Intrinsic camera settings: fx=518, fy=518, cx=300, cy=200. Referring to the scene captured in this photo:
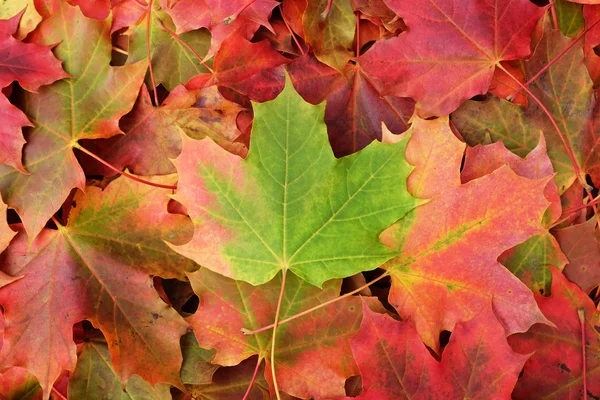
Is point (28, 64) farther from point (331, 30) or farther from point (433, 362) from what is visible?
point (433, 362)

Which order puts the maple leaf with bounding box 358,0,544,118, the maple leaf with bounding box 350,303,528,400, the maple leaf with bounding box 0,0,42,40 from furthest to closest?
the maple leaf with bounding box 0,0,42,40, the maple leaf with bounding box 358,0,544,118, the maple leaf with bounding box 350,303,528,400

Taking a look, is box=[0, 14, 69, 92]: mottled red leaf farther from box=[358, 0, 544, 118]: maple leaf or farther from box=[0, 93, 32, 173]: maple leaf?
box=[358, 0, 544, 118]: maple leaf

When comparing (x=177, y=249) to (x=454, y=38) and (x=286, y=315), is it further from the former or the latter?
(x=454, y=38)

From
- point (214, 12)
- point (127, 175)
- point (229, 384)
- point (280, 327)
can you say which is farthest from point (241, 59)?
point (229, 384)

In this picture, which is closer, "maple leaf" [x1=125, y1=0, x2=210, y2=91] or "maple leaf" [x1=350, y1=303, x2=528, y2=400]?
"maple leaf" [x1=350, y1=303, x2=528, y2=400]

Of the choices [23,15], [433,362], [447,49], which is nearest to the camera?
[433,362]

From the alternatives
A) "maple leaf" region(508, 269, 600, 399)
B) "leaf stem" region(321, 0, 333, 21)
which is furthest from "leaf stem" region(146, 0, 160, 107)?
"maple leaf" region(508, 269, 600, 399)

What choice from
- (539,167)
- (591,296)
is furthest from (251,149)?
(591,296)
